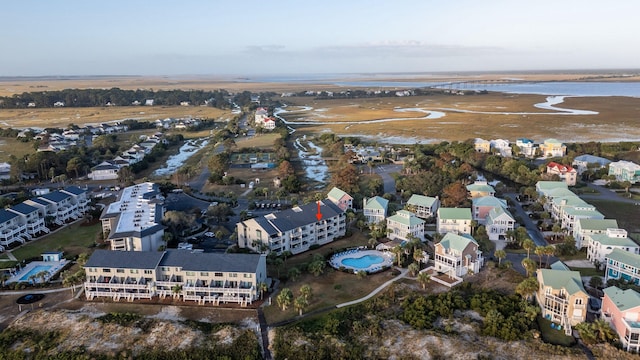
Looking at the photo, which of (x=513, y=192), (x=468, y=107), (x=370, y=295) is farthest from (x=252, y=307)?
(x=468, y=107)

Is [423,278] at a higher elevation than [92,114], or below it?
below

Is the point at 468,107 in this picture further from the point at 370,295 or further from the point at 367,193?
the point at 370,295

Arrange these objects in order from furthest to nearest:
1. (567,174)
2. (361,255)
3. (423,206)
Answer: (567,174) → (423,206) → (361,255)

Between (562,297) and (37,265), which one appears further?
(37,265)

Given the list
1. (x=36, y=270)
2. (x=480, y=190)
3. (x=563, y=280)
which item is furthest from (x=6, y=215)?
(x=480, y=190)

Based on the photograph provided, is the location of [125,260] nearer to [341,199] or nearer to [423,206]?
[341,199]

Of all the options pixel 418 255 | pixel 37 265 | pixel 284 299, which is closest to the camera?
pixel 284 299

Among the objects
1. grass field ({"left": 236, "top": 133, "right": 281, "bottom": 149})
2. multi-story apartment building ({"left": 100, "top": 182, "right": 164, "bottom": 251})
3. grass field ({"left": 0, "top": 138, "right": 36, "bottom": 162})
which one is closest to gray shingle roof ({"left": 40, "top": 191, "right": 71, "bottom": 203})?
multi-story apartment building ({"left": 100, "top": 182, "right": 164, "bottom": 251})
